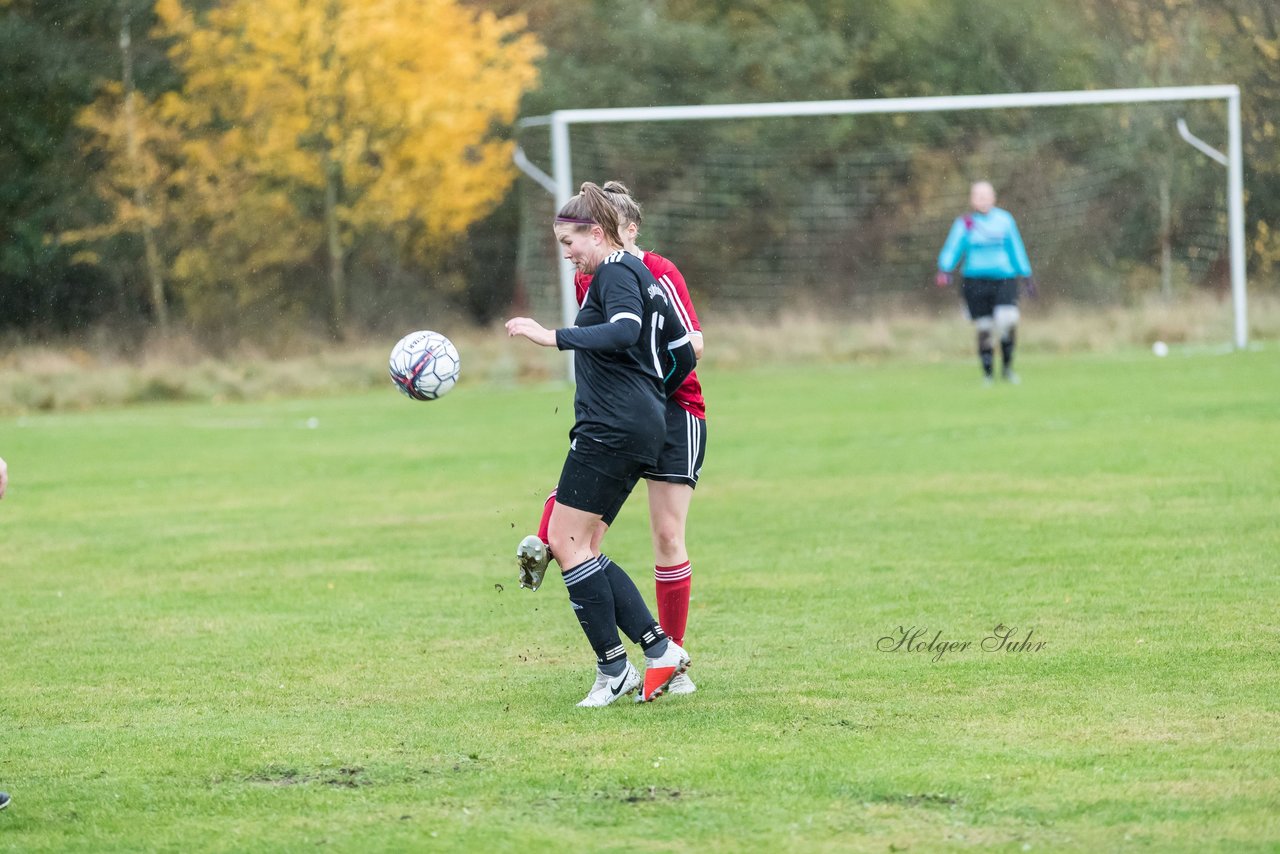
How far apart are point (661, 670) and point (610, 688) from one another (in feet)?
0.63

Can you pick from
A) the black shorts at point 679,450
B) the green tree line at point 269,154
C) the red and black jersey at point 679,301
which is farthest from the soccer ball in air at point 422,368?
the green tree line at point 269,154

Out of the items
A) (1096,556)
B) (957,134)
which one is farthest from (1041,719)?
(957,134)

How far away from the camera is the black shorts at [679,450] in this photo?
21.0ft

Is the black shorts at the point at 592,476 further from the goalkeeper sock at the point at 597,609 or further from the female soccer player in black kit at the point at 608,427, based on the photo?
the goalkeeper sock at the point at 597,609

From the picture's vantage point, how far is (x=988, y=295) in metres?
20.2

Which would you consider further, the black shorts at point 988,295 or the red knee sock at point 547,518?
the black shorts at point 988,295

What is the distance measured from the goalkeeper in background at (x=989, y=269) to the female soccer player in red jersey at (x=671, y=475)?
45.5 ft

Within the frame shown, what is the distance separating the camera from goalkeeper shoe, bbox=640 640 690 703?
20.2 ft

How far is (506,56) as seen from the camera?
3262 centimetres

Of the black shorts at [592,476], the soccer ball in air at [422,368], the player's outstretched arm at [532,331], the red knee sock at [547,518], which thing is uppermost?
the player's outstretched arm at [532,331]

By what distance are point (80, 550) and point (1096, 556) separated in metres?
6.15

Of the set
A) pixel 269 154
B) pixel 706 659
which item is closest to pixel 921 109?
pixel 269 154

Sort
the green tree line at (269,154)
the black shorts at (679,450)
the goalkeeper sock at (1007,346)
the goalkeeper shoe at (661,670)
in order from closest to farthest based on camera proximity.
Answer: the goalkeeper shoe at (661,670), the black shorts at (679,450), the goalkeeper sock at (1007,346), the green tree line at (269,154)

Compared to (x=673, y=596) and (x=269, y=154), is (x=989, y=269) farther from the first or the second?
(x=269, y=154)
